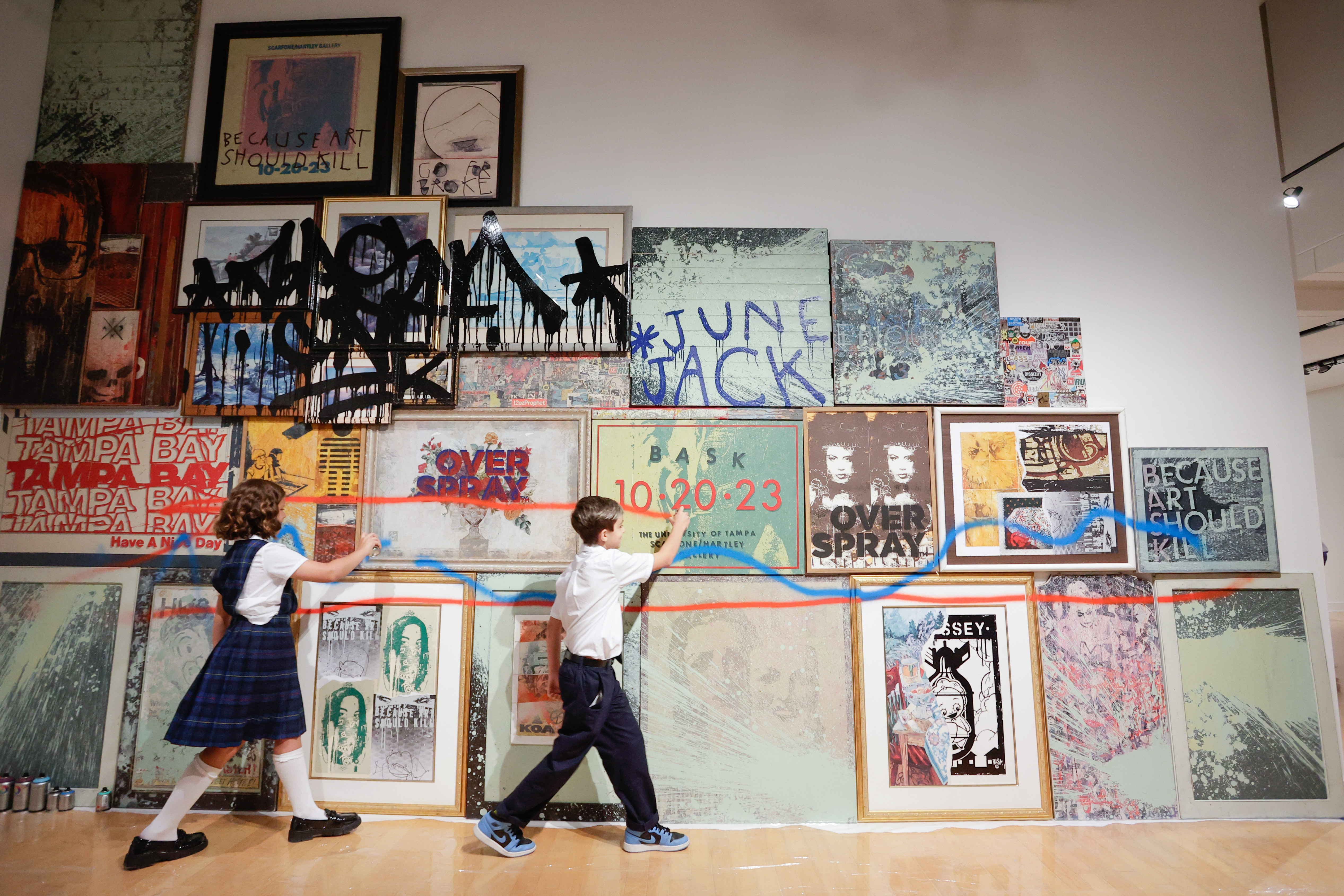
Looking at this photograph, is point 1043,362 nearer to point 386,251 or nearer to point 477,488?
point 477,488

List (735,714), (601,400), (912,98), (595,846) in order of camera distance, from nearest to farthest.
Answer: (595,846) → (735,714) → (601,400) → (912,98)

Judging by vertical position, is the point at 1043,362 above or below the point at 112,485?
above

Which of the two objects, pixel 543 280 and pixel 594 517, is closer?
pixel 594 517

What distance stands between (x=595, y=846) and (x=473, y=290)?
208cm

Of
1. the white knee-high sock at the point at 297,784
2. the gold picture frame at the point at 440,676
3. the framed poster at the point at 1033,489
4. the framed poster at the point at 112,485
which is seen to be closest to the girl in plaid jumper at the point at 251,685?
the white knee-high sock at the point at 297,784

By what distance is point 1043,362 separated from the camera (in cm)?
268

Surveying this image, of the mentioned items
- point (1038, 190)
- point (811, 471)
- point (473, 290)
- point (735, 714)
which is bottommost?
point (735, 714)

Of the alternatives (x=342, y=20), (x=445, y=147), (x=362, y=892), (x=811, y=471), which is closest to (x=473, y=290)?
(x=445, y=147)

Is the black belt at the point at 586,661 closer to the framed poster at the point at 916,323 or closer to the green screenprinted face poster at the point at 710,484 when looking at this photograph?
the green screenprinted face poster at the point at 710,484

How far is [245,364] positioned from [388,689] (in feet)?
4.59

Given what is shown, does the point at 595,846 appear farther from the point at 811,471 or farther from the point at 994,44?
the point at 994,44

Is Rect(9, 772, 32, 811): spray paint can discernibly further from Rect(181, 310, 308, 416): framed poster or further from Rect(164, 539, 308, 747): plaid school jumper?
Rect(181, 310, 308, 416): framed poster

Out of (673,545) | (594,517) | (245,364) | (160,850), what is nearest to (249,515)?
(245,364)

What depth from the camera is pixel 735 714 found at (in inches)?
97.5
